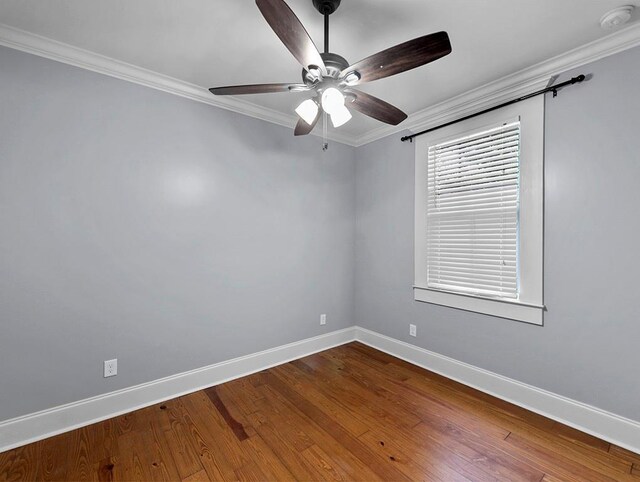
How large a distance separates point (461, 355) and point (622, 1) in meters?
2.60

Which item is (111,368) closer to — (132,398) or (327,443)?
(132,398)

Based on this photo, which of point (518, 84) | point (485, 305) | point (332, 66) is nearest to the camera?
point (332, 66)

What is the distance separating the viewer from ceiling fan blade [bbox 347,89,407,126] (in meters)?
1.74

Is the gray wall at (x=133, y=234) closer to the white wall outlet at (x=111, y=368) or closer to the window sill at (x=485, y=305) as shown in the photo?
the white wall outlet at (x=111, y=368)

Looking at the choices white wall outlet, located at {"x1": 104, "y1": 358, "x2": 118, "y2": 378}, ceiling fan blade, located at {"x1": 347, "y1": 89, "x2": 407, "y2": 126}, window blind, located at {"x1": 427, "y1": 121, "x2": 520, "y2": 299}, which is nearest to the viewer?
ceiling fan blade, located at {"x1": 347, "y1": 89, "x2": 407, "y2": 126}

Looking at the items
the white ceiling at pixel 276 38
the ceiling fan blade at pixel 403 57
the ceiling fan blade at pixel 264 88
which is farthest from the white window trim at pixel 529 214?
the ceiling fan blade at pixel 264 88

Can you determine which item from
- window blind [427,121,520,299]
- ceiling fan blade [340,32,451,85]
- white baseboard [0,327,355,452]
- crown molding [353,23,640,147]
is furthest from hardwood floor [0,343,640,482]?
crown molding [353,23,640,147]

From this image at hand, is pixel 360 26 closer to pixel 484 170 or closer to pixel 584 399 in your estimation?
pixel 484 170

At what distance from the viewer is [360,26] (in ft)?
5.81

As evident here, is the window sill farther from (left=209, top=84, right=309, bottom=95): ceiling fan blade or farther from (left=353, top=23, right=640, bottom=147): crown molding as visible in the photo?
(left=209, top=84, right=309, bottom=95): ceiling fan blade

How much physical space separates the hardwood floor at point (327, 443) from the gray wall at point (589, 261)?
1.13 feet

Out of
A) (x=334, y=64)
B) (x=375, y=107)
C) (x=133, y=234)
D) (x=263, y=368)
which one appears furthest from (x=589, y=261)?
(x=133, y=234)

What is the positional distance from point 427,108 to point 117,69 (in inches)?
104

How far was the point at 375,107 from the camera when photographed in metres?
1.84
